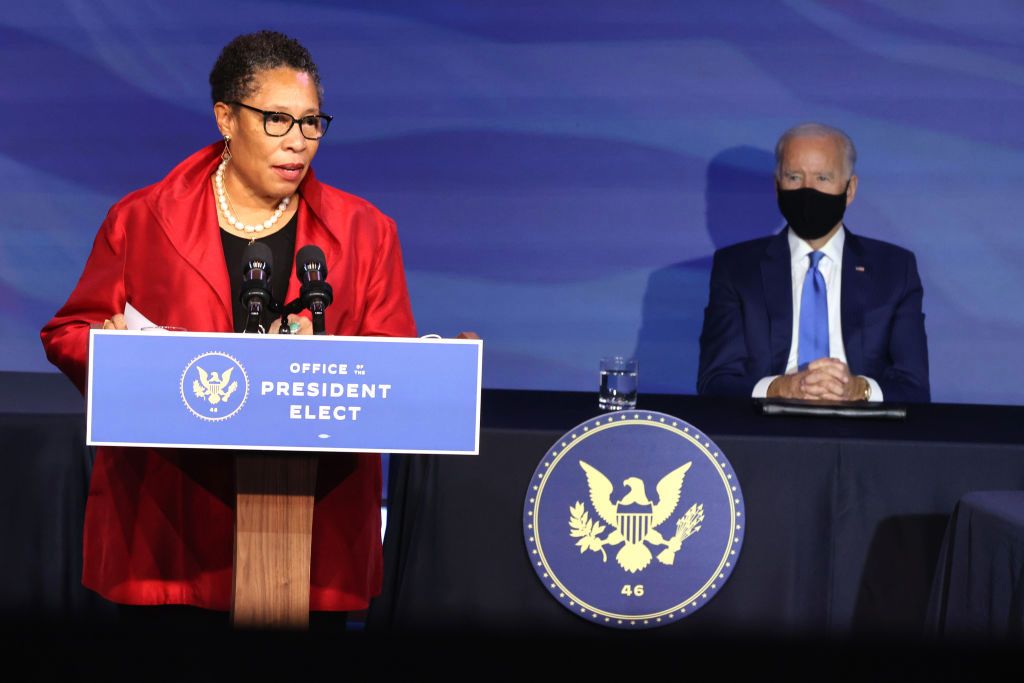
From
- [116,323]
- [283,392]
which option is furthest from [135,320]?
[283,392]

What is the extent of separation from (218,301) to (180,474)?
11.3 inches

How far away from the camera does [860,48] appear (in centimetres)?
465

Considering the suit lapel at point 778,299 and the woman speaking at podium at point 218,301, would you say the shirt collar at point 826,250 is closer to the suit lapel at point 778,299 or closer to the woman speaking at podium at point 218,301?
the suit lapel at point 778,299

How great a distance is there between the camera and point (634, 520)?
8.00 ft

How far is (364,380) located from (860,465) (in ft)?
4.37

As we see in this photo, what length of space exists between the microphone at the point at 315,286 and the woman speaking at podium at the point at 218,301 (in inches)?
9.0

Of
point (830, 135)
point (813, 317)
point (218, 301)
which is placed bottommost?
point (218, 301)

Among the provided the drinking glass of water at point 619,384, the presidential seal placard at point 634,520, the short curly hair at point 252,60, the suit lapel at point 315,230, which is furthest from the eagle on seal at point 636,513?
the short curly hair at point 252,60

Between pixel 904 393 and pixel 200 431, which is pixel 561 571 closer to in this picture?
pixel 200 431

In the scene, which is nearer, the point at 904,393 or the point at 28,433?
the point at 28,433

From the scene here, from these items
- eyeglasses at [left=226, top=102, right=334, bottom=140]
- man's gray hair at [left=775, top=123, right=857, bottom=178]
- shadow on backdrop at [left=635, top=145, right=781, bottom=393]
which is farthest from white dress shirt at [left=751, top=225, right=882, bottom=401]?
eyeglasses at [left=226, top=102, right=334, bottom=140]

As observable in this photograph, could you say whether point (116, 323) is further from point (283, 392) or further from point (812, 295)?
point (812, 295)

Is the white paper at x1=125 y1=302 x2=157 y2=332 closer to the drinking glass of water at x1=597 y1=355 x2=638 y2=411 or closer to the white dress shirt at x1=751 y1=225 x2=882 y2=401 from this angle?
the drinking glass of water at x1=597 y1=355 x2=638 y2=411

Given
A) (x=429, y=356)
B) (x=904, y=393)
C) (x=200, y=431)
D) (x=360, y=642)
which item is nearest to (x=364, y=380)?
(x=429, y=356)
